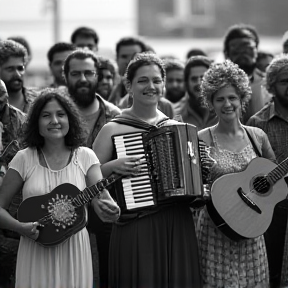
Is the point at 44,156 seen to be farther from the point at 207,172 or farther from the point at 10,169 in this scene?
the point at 207,172

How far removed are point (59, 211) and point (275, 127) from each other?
7.36 feet

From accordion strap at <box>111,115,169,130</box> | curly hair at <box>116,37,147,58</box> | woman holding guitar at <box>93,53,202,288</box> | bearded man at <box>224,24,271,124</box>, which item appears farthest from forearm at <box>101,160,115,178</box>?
curly hair at <box>116,37,147,58</box>

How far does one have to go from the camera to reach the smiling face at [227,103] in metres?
5.84

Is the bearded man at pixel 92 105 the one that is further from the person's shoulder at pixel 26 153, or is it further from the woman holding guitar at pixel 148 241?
the person's shoulder at pixel 26 153

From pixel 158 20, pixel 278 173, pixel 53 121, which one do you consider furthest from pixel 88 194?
pixel 158 20

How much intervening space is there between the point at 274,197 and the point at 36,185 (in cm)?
182

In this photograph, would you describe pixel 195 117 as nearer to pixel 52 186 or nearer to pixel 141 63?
pixel 141 63

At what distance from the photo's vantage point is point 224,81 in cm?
591

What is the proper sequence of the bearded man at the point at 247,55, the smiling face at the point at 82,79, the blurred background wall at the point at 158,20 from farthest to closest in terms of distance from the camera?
1. the blurred background wall at the point at 158,20
2. the bearded man at the point at 247,55
3. the smiling face at the point at 82,79

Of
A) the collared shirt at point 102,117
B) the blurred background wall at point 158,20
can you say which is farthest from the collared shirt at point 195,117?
the blurred background wall at point 158,20

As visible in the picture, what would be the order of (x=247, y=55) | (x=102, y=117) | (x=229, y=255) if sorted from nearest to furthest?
(x=229, y=255)
(x=102, y=117)
(x=247, y=55)

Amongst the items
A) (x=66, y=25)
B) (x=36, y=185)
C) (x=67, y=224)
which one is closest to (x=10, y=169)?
(x=36, y=185)

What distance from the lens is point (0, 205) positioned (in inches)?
205

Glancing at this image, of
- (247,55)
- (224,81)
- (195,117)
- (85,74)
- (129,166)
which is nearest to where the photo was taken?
(129,166)
